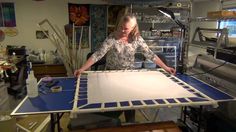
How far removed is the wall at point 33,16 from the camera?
14.3 feet

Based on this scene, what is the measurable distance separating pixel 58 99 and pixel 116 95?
1.49 ft

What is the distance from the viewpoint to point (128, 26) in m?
2.41

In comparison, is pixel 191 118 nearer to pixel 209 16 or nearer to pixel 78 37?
pixel 209 16

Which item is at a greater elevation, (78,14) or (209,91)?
(78,14)

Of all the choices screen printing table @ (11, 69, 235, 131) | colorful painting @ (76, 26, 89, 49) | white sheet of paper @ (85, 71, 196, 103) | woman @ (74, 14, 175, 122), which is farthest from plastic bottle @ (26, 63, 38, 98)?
colorful painting @ (76, 26, 89, 49)

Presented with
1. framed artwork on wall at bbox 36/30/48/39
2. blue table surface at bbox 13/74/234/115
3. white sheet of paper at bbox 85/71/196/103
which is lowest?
blue table surface at bbox 13/74/234/115

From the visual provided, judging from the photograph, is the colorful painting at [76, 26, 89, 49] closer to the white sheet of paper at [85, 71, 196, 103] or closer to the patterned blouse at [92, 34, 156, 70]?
the patterned blouse at [92, 34, 156, 70]

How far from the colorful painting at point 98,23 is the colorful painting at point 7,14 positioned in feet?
5.13

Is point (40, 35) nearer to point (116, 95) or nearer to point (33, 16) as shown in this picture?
point (33, 16)

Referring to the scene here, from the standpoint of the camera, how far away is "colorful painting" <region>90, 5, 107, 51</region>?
4550 mm

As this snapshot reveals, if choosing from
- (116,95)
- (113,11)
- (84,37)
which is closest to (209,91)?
(116,95)

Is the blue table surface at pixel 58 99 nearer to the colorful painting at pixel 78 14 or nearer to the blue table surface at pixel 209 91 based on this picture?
the blue table surface at pixel 209 91

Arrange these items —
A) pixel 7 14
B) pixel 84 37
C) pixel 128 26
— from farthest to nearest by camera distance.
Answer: pixel 84 37, pixel 7 14, pixel 128 26

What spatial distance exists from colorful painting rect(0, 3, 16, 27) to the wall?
0.07 m
